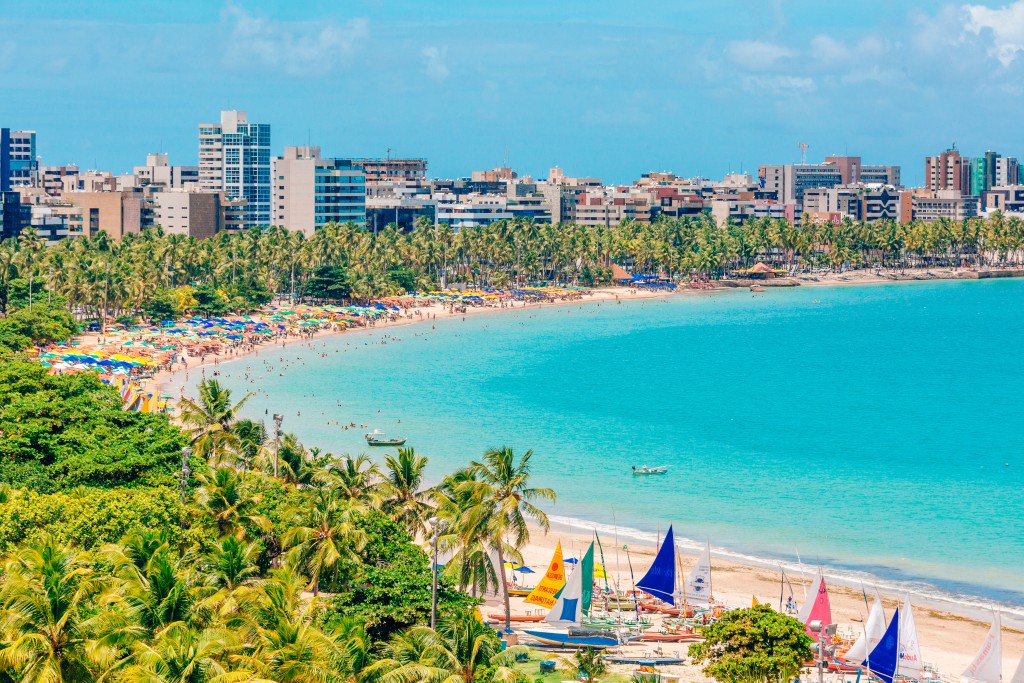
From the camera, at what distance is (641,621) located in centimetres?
4200

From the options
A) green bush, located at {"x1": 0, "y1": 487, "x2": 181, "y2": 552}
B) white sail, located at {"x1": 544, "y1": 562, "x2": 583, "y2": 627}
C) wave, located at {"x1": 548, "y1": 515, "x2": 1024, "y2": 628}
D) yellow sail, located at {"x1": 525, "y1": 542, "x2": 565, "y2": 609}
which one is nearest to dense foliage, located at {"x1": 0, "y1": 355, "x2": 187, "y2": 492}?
green bush, located at {"x1": 0, "y1": 487, "x2": 181, "y2": 552}

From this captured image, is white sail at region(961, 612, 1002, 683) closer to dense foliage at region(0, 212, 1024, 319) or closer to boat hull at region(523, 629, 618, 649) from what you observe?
boat hull at region(523, 629, 618, 649)

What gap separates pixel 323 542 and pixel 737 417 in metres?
55.7

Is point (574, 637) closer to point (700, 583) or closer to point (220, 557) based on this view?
point (700, 583)

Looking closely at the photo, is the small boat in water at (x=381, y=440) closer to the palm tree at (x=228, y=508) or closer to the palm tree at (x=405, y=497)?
the palm tree at (x=405, y=497)

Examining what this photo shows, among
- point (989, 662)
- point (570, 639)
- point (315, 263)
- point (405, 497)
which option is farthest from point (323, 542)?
point (315, 263)

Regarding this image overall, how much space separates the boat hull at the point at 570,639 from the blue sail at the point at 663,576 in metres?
3.80

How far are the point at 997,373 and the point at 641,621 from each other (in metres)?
81.8

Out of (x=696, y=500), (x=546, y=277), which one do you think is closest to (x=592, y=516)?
(x=696, y=500)

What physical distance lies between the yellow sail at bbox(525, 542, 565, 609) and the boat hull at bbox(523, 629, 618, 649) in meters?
1.65

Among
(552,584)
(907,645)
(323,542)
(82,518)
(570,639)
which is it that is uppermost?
(82,518)

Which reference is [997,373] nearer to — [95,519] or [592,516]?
[592,516]

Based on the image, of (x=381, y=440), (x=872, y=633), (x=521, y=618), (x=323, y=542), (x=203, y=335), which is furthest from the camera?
(x=203, y=335)

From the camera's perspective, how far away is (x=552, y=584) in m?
41.6
